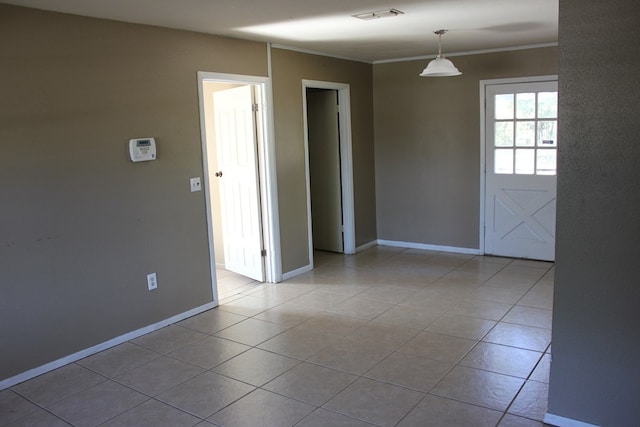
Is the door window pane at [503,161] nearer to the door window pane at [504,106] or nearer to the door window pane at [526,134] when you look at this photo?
the door window pane at [526,134]

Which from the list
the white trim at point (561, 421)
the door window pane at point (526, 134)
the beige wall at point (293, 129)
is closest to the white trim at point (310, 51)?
the beige wall at point (293, 129)

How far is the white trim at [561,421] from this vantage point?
252 centimetres

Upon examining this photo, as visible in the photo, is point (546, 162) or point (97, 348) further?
point (546, 162)

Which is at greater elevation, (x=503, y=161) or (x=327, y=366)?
(x=503, y=161)

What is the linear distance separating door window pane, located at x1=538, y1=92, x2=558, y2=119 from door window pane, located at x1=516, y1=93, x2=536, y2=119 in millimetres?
69

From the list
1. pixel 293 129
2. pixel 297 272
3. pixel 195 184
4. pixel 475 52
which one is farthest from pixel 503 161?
pixel 195 184

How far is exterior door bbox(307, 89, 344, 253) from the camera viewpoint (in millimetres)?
6164

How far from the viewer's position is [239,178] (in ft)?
17.1

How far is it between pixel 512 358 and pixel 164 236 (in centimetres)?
264

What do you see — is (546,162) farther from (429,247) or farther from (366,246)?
(366,246)

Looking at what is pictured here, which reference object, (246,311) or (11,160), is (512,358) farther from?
(11,160)

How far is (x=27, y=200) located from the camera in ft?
10.5

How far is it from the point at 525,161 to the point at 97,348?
4495 mm

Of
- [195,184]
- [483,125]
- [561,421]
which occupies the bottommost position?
[561,421]
